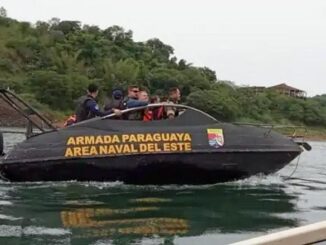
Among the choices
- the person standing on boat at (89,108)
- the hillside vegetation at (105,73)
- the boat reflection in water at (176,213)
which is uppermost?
the hillside vegetation at (105,73)

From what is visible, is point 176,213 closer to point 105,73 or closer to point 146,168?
point 146,168

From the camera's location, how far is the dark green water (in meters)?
6.14

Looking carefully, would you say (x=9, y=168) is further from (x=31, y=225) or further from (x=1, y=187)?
(x=31, y=225)

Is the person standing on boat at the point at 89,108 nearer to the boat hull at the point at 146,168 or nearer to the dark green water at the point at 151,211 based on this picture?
the boat hull at the point at 146,168

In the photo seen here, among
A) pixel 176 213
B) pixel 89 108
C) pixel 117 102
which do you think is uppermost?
pixel 117 102

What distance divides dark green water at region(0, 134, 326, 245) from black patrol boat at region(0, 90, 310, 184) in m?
0.18

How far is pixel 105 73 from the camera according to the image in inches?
3115

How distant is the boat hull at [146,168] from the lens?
9.85 metres

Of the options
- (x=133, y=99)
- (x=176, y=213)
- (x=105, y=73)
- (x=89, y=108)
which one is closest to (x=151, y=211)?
(x=176, y=213)

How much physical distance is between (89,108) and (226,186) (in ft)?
7.94

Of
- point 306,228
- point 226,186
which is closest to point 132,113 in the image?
point 226,186

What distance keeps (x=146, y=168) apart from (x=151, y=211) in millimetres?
2422

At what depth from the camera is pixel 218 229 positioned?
260 inches

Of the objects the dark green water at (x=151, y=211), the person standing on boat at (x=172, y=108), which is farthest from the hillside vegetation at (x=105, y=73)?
the dark green water at (x=151, y=211)
